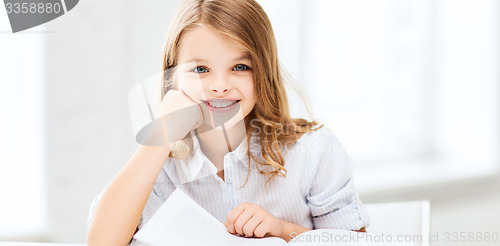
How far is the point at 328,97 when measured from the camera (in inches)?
71.2

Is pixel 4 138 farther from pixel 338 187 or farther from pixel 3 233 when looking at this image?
pixel 338 187

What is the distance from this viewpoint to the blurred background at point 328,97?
1.30 metres

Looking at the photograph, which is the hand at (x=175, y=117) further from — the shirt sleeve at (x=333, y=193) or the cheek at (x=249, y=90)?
the shirt sleeve at (x=333, y=193)

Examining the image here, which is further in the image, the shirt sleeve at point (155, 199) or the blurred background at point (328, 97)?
the blurred background at point (328, 97)

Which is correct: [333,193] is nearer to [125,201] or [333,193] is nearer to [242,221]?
[242,221]

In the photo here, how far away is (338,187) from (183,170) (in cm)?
28

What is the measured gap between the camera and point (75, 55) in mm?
1310

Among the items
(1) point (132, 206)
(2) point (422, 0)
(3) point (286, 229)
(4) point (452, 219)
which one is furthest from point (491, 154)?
(1) point (132, 206)

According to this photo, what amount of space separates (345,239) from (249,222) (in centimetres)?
14

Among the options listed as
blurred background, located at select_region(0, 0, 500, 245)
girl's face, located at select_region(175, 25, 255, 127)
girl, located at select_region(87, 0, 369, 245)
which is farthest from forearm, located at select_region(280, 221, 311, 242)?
blurred background, located at select_region(0, 0, 500, 245)

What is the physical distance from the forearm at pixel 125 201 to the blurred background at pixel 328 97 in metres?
0.60

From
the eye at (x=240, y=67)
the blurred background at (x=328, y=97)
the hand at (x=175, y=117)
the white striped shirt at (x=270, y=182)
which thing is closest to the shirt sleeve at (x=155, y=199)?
the white striped shirt at (x=270, y=182)

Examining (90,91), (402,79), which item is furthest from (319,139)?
(402,79)

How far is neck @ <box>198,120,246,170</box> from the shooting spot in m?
0.93
